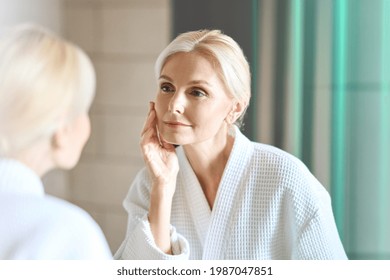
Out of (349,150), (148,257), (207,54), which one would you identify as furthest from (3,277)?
(349,150)

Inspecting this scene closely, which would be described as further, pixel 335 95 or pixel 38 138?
pixel 335 95

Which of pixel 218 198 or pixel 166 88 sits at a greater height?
pixel 166 88

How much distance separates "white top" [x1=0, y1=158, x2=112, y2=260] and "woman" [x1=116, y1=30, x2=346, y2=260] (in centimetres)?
25

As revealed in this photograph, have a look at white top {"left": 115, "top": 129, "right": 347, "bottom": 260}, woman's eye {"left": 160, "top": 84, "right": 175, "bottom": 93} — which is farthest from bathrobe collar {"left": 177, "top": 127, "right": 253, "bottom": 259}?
woman's eye {"left": 160, "top": 84, "right": 175, "bottom": 93}

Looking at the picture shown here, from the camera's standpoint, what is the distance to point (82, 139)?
0.88m

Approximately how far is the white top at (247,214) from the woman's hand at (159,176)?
1cm

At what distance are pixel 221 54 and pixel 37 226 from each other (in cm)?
43

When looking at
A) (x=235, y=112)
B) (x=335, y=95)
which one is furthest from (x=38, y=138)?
(x=335, y=95)

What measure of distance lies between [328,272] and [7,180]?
560 millimetres

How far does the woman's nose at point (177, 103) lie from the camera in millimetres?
1036

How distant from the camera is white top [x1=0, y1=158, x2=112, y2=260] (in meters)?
0.77

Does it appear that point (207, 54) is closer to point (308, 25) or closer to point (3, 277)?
point (308, 25)

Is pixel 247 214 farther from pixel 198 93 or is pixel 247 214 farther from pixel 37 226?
pixel 37 226

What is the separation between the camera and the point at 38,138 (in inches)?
32.6
